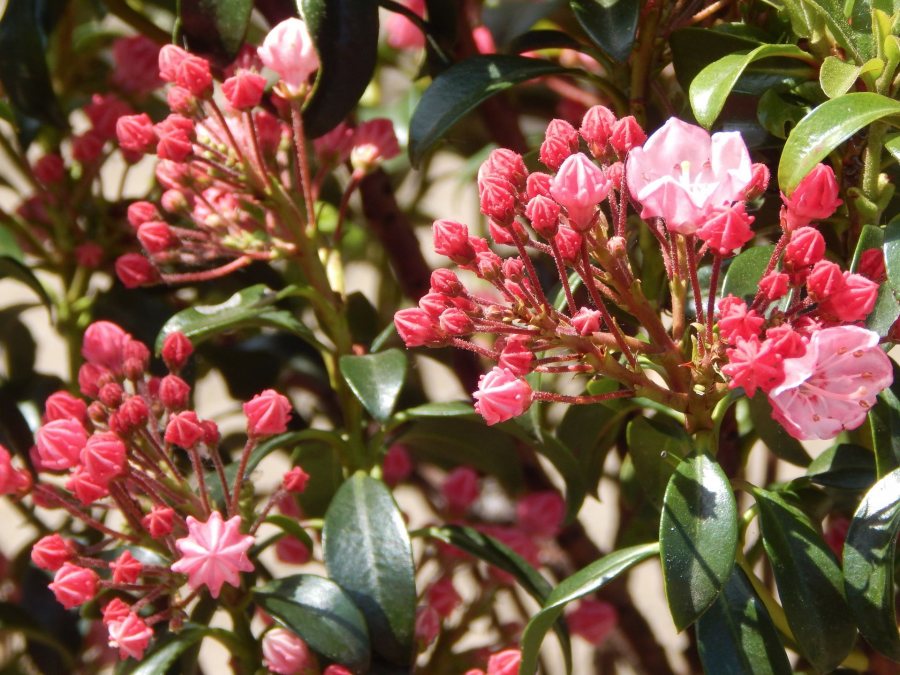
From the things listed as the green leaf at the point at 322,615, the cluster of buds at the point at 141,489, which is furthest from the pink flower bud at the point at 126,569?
the green leaf at the point at 322,615

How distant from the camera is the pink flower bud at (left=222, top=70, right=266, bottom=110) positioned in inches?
37.7

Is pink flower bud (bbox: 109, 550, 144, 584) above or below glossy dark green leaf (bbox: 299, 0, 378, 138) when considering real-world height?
below

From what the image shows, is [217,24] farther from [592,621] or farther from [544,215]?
[592,621]

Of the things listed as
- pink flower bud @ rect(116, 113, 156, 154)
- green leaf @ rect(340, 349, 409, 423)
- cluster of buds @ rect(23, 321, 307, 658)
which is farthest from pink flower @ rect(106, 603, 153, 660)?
pink flower bud @ rect(116, 113, 156, 154)

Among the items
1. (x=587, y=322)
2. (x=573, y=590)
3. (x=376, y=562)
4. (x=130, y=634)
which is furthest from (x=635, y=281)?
(x=130, y=634)

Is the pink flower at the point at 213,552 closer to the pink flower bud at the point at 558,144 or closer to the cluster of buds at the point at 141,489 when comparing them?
the cluster of buds at the point at 141,489

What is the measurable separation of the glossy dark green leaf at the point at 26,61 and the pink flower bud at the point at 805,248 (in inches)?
28.1

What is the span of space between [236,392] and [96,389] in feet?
1.12

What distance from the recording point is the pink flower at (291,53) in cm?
98

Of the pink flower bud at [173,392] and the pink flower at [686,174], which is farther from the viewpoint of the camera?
the pink flower bud at [173,392]

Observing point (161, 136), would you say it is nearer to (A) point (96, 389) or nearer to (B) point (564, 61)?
(A) point (96, 389)

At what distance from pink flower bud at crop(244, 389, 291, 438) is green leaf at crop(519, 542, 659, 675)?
0.82 ft

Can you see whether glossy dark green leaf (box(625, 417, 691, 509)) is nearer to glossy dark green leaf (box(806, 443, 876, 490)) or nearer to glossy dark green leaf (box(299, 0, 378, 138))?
glossy dark green leaf (box(806, 443, 876, 490))

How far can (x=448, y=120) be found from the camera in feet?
3.18
